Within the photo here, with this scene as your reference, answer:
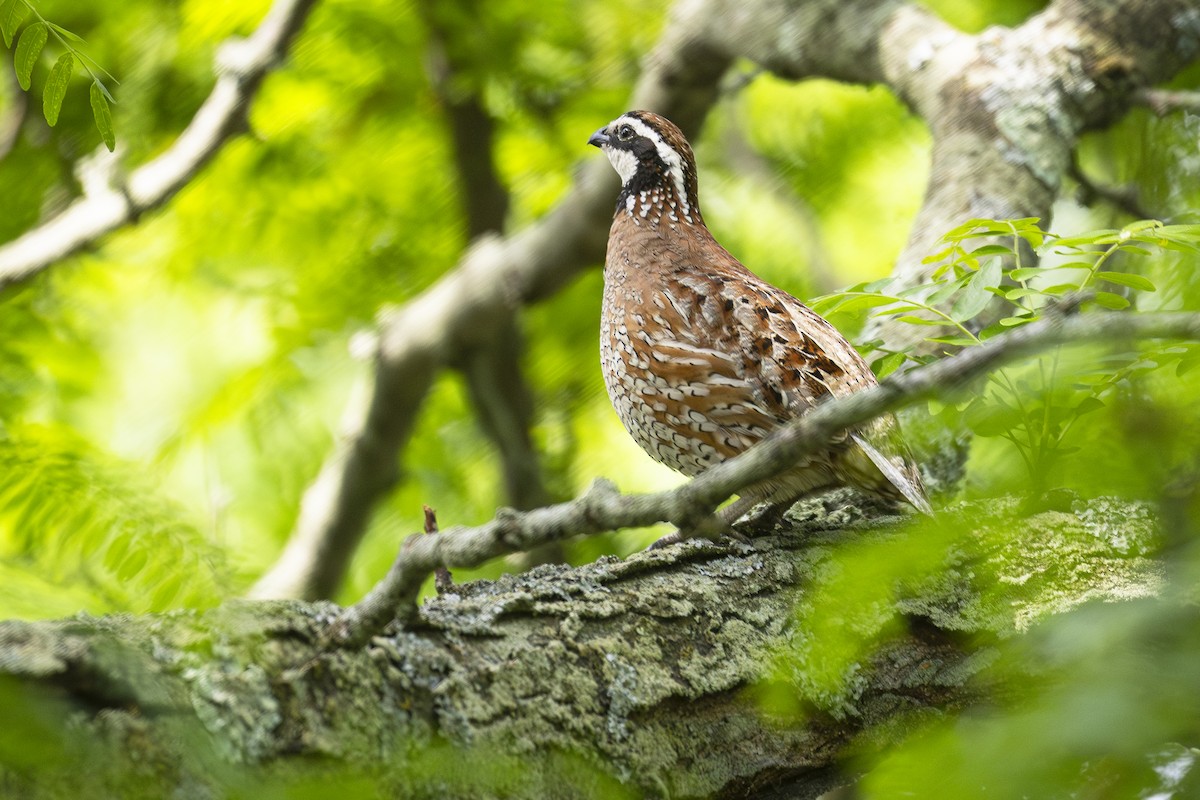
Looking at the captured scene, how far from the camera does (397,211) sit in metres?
6.18

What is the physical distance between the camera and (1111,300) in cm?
223

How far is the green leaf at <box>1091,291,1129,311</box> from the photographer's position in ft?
7.19

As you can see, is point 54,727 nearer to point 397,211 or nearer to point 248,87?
point 248,87

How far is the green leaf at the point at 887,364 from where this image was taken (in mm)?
2889

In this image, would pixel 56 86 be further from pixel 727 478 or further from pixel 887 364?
pixel 887 364

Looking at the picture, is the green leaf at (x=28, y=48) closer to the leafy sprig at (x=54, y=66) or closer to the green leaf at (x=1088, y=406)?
the leafy sprig at (x=54, y=66)

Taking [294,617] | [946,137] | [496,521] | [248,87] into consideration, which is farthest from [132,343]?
[496,521]

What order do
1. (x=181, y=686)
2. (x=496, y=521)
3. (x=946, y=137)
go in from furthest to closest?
1. (x=946, y=137)
2. (x=181, y=686)
3. (x=496, y=521)

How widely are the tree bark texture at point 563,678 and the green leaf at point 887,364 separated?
1.49 ft

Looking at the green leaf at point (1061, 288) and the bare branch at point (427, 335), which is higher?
the bare branch at point (427, 335)

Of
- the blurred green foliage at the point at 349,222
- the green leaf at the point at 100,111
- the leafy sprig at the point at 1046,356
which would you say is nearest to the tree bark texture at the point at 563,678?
the leafy sprig at the point at 1046,356

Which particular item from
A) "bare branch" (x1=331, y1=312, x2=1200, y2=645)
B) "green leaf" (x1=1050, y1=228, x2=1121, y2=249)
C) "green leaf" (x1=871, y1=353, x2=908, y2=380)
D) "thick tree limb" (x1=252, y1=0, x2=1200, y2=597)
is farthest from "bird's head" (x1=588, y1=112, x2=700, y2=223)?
"bare branch" (x1=331, y1=312, x2=1200, y2=645)

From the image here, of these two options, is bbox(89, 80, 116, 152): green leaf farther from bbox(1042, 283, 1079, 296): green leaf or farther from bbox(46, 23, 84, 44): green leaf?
bbox(1042, 283, 1079, 296): green leaf

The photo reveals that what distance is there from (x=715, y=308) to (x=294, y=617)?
173cm
